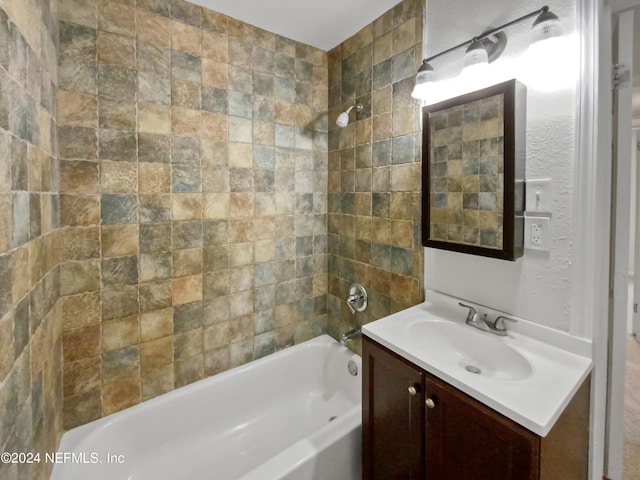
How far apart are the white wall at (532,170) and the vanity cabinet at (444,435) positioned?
33 cm

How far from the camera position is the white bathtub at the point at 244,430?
1288 millimetres

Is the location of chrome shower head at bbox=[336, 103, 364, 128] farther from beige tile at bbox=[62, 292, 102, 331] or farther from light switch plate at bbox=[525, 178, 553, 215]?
beige tile at bbox=[62, 292, 102, 331]

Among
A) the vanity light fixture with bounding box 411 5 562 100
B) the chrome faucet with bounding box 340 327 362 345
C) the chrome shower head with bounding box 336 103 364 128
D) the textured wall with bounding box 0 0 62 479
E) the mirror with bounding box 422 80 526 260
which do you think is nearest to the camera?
the textured wall with bounding box 0 0 62 479

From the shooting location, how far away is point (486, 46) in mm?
1240

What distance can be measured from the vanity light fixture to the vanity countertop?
1001 mm

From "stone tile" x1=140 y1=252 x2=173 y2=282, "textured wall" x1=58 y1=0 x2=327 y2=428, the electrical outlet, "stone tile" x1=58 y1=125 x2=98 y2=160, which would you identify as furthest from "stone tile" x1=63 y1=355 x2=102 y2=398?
the electrical outlet

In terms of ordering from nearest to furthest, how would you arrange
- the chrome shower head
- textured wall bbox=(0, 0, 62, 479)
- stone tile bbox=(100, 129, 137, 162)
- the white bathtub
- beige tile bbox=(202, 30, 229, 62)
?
textured wall bbox=(0, 0, 62, 479) < the white bathtub < stone tile bbox=(100, 129, 137, 162) < beige tile bbox=(202, 30, 229, 62) < the chrome shower head

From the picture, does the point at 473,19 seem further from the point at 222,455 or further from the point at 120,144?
the point at 222,455

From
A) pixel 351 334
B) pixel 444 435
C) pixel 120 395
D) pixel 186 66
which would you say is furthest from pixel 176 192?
pixel 444 435

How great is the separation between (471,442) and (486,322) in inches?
20.7

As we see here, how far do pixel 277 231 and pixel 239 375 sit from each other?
92 cm

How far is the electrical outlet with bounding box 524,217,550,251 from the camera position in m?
1.11

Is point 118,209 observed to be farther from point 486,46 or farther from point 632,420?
point 632,420

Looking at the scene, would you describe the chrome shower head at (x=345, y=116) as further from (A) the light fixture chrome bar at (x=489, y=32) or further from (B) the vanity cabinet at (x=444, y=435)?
(B) the vanity cabinet at (x=444, y=435)
